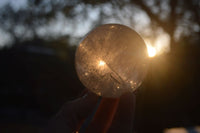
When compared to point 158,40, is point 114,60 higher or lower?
lower

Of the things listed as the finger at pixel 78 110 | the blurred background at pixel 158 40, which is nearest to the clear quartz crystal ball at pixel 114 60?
the finger at pixel 78 110

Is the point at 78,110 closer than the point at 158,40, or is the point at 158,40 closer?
the point at 78,110

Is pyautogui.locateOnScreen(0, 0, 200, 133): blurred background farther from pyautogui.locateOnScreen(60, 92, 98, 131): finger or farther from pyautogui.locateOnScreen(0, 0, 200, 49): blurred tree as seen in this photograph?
pyautogui.locateOnScreen(60, 92, 98, 131): finger

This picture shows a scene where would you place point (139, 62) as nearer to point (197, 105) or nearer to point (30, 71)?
point (197, 105)

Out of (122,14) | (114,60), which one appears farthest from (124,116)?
(122,14)

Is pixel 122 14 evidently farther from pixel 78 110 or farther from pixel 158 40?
pixel 78 110

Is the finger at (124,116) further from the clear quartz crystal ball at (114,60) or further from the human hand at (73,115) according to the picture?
the human hand at (73,115)
